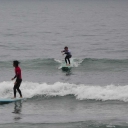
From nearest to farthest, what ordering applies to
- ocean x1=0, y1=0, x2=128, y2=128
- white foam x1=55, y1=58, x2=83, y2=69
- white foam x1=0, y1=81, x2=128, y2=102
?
ocean x1=0, y1=0, x2=128, y2=128 → white foam x1=0, y1=81, x2=128, y2=102 → white foam x1=55, y1=58, x2=83, y2=69

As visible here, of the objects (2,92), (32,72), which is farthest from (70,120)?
(32,72)

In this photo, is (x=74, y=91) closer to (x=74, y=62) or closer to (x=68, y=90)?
(x=68, y=90)

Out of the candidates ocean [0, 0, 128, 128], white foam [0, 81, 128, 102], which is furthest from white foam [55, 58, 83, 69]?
white foam [0, 81, 128, 102]

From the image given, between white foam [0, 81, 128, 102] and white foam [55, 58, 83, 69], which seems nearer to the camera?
white foam [0, 81, 128, 102]

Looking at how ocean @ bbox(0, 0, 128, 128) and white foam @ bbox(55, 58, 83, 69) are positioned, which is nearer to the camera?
ocean @ bbox(0, 0, 128, 128)

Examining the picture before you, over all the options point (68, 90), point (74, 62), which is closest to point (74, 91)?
point (68, 90)

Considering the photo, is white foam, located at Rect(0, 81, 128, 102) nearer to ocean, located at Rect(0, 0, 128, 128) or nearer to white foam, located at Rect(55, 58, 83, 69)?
ocean, located at Rect(0, 0, 128, 128)

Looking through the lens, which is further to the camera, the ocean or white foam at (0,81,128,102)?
white foam at (0,81,128,102)

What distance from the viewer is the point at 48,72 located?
3164 centimetres

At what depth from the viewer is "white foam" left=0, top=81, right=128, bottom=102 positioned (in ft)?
74.6

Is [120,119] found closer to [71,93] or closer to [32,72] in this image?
→ [71,93]

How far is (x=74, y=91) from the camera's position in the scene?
23.7m

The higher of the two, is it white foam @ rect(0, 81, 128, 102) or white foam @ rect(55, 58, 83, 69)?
white foam @ rect(55, 58, 83, 69)

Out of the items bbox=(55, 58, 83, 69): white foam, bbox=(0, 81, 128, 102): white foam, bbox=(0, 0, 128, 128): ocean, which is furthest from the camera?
bbox=(55, 58, 83, 69): white foam
